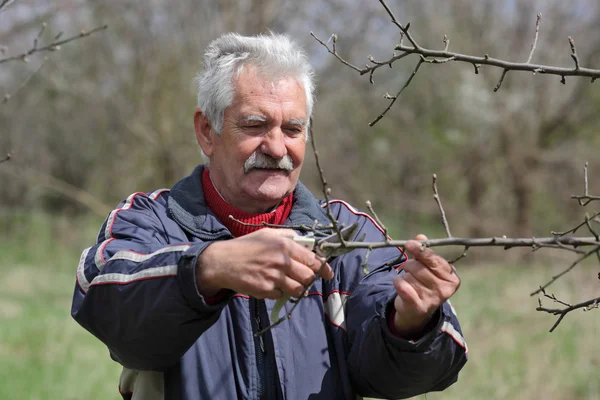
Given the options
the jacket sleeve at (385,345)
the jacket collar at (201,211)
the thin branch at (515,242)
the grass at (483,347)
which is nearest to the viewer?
the thin branch at (515,242)

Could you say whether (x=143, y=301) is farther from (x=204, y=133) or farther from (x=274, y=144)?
(x=204, y=133)

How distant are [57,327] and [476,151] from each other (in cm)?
823

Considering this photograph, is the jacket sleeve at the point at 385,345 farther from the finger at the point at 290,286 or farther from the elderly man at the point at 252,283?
the finger at the point at 290,286

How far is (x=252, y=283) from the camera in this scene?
189cm

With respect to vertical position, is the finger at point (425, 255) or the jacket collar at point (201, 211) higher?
the jacket collar at point (201, 211)

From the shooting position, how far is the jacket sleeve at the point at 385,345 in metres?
2.18

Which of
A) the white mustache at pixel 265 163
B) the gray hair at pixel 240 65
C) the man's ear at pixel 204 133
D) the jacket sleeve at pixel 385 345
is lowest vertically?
the jacket sleeve at pixel 385 345

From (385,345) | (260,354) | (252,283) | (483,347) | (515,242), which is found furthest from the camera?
(483,347)

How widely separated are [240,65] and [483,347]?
489cm

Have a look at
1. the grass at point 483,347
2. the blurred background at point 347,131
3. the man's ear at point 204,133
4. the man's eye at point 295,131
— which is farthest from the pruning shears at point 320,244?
the blurred background at point 347,131

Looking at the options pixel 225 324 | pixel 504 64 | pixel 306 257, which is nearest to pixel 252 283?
pixel 306 257

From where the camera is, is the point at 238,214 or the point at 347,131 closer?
the point at 238,214

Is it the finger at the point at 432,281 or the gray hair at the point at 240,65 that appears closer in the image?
the finger at the point at 432,281

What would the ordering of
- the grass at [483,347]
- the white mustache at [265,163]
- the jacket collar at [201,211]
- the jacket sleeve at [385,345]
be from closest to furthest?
the jacket sleeve at [385,345] → the jacket collar at [201,211] → the white mustache at [265,163] → the grass at [483,347]
